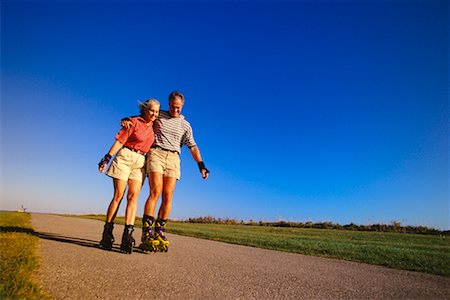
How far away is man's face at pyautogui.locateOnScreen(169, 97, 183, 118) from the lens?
541 centimetres

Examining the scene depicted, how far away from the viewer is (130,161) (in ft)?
16.5

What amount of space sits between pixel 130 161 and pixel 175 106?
3.94 ft

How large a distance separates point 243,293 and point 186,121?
3.54 meters

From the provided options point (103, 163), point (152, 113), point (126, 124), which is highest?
point (152, 113)

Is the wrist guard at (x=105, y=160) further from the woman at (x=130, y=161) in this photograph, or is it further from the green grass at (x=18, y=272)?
the green grass at (x=18, y=272)

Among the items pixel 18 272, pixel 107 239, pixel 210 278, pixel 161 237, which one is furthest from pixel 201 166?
pixel 18 272

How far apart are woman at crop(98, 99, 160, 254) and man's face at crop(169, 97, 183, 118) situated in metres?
0.30

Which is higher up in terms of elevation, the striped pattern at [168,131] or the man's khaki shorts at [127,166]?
the striped pattern at [168,131]

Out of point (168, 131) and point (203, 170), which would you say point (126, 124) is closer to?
point (168, 131)

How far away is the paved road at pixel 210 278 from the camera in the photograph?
8.69 ft

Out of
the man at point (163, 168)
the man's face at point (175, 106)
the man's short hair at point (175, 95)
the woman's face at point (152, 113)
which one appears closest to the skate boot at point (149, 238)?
the man at point (163, 168)

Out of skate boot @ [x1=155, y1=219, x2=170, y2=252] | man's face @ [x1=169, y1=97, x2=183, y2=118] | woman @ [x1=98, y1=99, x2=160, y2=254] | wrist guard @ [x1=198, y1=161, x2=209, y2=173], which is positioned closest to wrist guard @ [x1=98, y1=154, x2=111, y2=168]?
woman @ [x1=98, y1=99, x2=160, y2=254]

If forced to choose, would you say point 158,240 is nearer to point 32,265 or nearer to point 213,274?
point 213,274

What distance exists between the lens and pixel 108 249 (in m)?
4.59
